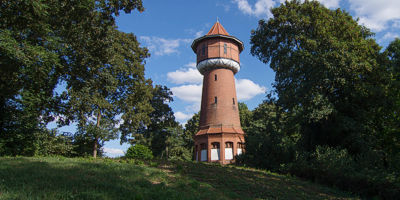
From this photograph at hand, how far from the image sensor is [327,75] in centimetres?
1767

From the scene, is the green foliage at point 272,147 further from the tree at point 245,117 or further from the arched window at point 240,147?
the tree at point 245,117

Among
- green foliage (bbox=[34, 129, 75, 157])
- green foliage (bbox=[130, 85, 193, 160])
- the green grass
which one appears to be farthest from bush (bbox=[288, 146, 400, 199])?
green foliage (bbox=[130, 85, 193, 160])

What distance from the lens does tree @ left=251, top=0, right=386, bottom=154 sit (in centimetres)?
1709

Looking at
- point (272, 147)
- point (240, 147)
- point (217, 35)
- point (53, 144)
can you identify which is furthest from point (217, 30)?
point (53, 144)

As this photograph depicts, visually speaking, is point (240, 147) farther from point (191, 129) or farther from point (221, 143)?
point (191, 129)

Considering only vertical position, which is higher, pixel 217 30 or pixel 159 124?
pixel 217 30

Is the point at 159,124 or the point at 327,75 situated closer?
the point at 327,75

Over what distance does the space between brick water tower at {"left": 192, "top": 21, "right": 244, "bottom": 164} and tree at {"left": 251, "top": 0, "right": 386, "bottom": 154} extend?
9.04 m

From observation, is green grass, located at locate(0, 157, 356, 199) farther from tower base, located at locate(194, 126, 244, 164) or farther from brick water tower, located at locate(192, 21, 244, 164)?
brick water tower, located at locate(192, 21, 244, 164)

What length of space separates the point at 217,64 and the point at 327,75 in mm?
14268

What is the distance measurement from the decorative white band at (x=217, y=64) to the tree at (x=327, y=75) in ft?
32.3

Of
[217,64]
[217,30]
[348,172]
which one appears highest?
[217,30]

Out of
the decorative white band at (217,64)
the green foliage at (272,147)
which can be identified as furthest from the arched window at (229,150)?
the decorative white band at (217,64)

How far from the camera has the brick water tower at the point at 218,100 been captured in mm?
28062
